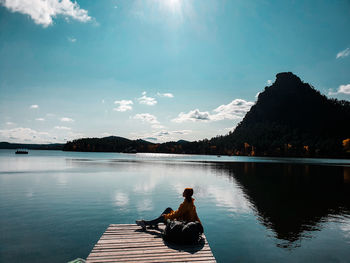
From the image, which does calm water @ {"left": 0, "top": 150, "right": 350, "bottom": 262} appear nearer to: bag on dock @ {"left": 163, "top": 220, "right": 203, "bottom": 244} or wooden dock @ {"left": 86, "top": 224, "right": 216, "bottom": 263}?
wooden dock @ {"left": 86, "top": 224, "right": 216, "bottom": 263}

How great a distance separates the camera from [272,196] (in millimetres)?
30531

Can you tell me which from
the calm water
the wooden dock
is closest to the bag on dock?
the wooden dock

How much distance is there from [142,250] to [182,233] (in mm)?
1810

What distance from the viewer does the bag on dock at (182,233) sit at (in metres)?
10.3

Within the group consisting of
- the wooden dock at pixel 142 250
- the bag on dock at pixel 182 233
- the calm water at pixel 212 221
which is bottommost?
the calm water at pixel 212 221

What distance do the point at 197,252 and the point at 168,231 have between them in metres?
1.64

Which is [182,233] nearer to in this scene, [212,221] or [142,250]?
[142,250]

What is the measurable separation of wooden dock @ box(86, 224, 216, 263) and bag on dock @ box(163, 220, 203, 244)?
0.77 ft

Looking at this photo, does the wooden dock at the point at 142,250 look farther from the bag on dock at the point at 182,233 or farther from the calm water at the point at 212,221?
the calm water at the point at 212,221

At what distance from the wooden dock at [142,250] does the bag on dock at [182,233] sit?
24cm

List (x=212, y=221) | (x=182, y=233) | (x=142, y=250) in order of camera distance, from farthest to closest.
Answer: (x=212, y=221)
(x=182, y=233)
(x=142, y=250)

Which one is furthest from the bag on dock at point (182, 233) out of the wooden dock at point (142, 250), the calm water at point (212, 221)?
the calm water at point (212, 221)

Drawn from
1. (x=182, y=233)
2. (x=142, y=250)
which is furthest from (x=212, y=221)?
(x=142, y=250)

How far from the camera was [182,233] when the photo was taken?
10.3 metres
